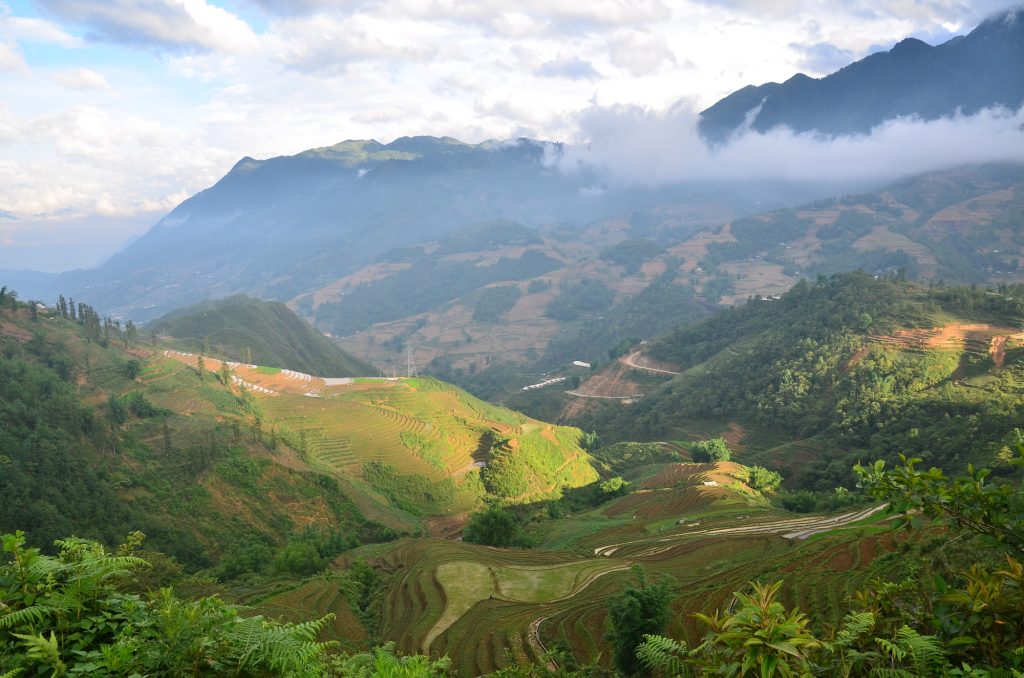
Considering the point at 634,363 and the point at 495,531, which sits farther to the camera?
the point at 634,363

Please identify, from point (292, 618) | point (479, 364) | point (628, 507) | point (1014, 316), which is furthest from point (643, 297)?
point (292, 618)

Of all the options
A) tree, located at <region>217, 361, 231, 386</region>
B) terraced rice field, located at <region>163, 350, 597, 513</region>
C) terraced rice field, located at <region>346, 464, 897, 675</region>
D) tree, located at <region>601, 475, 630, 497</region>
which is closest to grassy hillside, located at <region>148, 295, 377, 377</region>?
terraced rice field, located at <region>163, 350, 597, 513</region>

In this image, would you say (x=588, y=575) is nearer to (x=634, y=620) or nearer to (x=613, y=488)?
(x=634, y=620)

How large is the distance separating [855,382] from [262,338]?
9462 cm

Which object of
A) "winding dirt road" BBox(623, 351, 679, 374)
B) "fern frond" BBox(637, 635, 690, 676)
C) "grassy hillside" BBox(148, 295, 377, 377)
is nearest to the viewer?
"fern frond" BBox(637, 635, 690, 676)

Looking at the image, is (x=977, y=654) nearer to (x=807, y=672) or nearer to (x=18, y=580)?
(x=807, y=672)

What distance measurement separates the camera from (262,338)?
11231 cm

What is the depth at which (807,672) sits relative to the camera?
435 cm

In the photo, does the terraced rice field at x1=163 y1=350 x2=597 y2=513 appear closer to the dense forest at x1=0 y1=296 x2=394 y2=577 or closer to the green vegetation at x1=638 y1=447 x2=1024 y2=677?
the dense forest at x1=0 y1=296 x2=394 y2=577

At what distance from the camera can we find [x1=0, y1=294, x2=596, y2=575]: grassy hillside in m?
35.9

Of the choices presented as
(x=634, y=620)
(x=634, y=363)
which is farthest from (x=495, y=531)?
(x=634, y=363)

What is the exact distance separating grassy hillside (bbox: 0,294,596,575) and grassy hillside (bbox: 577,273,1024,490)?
75.0 ft

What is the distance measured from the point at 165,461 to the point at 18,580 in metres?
42.5

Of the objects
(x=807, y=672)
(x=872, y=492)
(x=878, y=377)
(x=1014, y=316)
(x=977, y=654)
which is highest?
(x=872, y=492)
